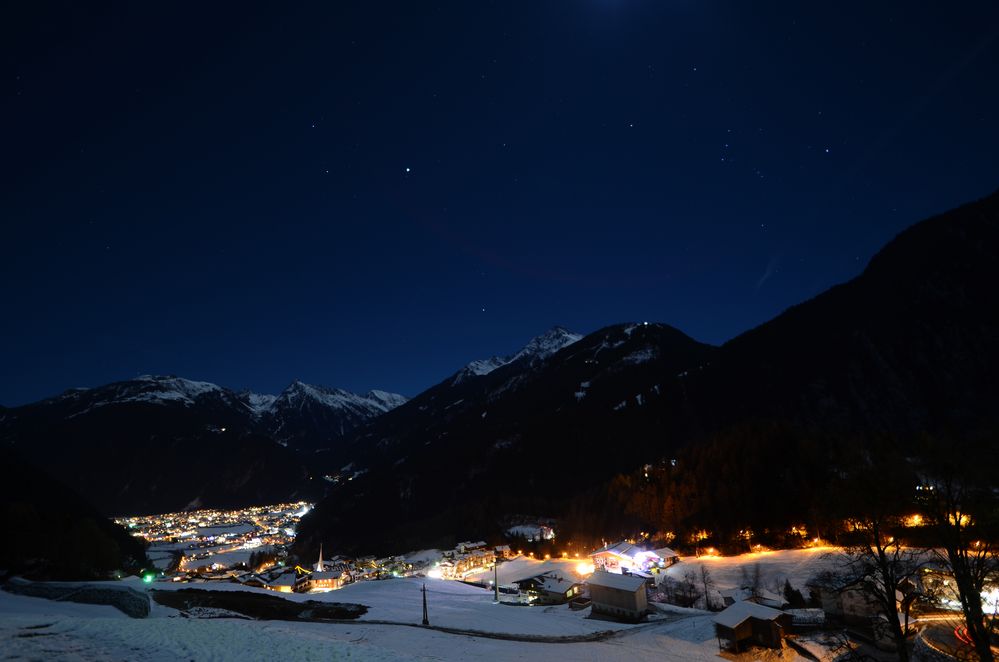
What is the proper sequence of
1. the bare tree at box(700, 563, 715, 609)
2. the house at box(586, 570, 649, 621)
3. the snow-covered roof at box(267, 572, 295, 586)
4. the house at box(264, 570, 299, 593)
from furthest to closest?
the snow-covered roof at box(267, 572, 295, 586), the house at box(264, 570, 299, 593), the bare tree at box(700, 563, 715, 609), the house at box(586, 570, 649, 621)

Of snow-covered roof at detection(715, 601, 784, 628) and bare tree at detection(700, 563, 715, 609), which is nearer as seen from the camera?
snow-covered roof at detection(715, 601, 784, 628)

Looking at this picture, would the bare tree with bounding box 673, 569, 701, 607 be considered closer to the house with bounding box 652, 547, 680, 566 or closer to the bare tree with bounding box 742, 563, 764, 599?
the bare tree with bounding box 742, 563, 764, 599

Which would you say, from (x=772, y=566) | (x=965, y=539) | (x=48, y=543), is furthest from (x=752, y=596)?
(x=48, y=543)

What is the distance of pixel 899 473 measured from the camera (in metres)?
35.7

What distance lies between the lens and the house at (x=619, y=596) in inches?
2036

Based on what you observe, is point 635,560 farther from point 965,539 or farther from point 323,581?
point 965,539

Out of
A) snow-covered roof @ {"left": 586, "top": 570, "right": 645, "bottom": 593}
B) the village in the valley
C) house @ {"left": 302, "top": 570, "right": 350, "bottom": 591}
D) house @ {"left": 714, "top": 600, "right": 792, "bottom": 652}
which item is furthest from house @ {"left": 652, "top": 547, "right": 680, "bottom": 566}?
house @ {"left": 302, "top": 570, "right": 350, "bottom": 591}

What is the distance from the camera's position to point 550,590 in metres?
69.2

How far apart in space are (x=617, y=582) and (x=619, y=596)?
1.41 metres

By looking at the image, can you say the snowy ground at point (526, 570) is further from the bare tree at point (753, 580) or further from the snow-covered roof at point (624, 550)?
the bare tree at point (753, 580)

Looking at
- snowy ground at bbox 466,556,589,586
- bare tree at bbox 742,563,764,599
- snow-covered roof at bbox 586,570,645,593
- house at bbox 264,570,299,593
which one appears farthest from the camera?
snowy ground at bbox 466,556,589,586

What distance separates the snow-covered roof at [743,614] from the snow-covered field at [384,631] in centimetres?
200

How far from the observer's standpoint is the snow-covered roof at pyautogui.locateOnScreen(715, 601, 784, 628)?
3897 cm

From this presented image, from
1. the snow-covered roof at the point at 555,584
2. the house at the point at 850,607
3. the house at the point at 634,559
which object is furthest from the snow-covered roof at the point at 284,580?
the house at the point at 850,607
